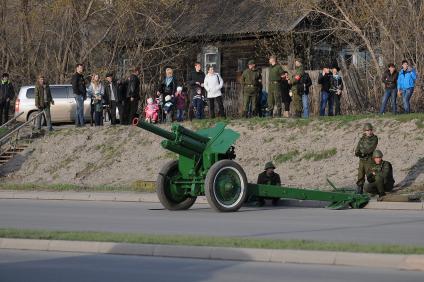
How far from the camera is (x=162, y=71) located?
44.9m

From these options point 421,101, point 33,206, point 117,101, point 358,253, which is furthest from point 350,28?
point 358,253

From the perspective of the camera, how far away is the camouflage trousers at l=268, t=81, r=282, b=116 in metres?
31.1

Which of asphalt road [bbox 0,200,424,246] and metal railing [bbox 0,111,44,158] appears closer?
asphalt road [bbox 0,200,424,246]

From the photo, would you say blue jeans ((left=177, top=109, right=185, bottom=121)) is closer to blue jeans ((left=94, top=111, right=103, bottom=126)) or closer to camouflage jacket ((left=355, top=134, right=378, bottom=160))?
blue jeans ((left=94, top=111, right=103, bottom=126))

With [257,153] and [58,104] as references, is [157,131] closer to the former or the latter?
[257,153]

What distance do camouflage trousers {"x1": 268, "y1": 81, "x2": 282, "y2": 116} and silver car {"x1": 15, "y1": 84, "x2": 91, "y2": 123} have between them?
9.36 metres

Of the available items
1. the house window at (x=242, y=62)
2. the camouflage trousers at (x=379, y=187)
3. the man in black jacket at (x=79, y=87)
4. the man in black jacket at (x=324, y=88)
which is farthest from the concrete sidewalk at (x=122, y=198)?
the house window at (x=242, y=62)

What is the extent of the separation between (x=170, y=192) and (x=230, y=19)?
89.9 ft

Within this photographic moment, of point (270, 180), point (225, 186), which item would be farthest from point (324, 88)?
point (225, 186)

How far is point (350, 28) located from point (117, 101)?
9.50 m

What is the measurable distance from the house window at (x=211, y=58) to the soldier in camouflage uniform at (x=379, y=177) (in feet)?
86.4

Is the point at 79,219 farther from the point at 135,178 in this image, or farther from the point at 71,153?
the point at 71,153

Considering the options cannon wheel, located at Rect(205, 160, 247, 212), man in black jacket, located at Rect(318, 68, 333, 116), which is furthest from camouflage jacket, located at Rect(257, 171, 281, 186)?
man in black jacket, located at Rect(318, 68, 333, 116)

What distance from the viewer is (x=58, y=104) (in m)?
38.4
